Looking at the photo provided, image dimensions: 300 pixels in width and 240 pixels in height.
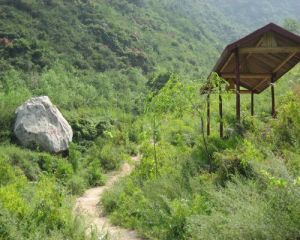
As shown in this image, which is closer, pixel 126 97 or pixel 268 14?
pixel 126 97

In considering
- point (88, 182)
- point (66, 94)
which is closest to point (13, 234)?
point (88, 182)

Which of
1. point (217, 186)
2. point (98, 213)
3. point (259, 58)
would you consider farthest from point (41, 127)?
point (217, 186)

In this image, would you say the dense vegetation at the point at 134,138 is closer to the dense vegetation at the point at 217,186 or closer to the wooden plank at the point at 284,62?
the dense vegetation at the point at 217,186

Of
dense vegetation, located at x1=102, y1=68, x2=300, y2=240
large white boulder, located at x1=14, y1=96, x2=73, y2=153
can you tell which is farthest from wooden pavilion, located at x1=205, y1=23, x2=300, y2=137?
large white boulder, located at x1=14, y1=96, x2=73, y2=153

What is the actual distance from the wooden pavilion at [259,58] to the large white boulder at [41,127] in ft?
23.2

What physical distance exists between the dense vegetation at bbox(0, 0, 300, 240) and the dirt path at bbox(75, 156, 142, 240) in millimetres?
264

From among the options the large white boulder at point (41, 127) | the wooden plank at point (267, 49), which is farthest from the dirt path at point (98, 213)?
the wooden plank at point (267, 49)

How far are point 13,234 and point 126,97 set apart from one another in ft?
72.9

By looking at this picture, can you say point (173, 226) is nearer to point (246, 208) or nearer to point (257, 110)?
point (246, 208)

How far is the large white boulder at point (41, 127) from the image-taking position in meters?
17.5

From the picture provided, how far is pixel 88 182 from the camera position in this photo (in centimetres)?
1631

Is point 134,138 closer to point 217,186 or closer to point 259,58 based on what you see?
point 259,58

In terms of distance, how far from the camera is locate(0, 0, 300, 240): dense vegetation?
269 inches

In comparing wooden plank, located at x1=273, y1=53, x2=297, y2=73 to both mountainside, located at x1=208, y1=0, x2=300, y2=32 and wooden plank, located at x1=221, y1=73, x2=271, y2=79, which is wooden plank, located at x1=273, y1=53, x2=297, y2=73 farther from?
mountainside, located at x1=208, y1=0, x2=300, y2=32
